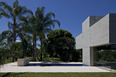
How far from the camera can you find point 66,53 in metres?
23.9

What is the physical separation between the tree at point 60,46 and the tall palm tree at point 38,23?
3.13m

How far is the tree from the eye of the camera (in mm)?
23500

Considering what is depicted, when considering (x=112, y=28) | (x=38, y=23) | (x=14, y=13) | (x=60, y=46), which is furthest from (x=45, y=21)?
(x=112, y=28)

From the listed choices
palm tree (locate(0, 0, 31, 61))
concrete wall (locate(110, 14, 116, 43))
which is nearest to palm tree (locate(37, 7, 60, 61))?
palm tree (locate(0, 0, 31, 61))

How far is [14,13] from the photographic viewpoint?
19.3 m

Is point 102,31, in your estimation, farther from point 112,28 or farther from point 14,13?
point 14,13

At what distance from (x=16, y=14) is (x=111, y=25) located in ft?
51.0

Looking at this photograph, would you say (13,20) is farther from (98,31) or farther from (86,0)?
(98,31)

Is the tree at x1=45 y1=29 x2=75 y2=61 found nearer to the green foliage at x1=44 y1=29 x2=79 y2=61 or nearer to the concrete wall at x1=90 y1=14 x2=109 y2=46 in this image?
the green foliage at x1=44 y1=29 x2=79 y2=61

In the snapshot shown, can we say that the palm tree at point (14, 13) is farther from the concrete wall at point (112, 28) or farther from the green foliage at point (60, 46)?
the concrete wall at point (112, 28)

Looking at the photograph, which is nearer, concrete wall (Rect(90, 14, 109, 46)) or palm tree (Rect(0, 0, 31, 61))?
concrete wall (Rect(90, 14, 109, 46))

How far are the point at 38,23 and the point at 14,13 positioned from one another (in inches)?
168

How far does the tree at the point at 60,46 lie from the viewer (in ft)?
77.1

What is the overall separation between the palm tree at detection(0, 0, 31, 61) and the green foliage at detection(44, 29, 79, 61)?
652 cm
